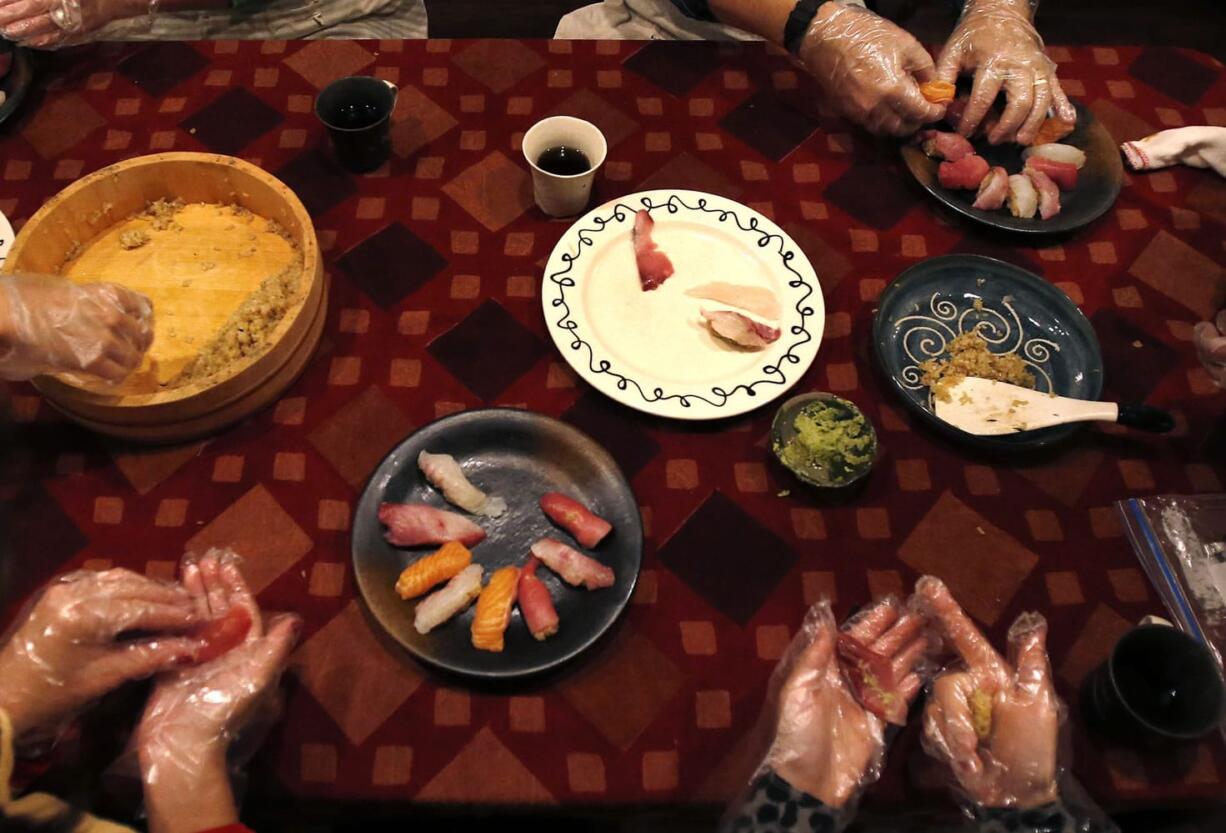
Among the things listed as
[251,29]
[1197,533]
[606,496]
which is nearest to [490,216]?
[606,496]

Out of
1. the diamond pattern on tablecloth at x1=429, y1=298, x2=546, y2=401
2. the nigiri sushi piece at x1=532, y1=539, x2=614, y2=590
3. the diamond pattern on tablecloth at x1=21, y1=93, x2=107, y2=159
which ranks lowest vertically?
the nigiri sushi piece at x1=532, y1=539, x2=614, y2=590

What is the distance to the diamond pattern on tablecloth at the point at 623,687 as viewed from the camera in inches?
54.1

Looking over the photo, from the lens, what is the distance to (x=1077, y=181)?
6.77 ft

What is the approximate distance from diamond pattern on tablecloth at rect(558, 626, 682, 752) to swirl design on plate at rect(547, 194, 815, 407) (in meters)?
0.49

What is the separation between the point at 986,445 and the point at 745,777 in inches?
32.2

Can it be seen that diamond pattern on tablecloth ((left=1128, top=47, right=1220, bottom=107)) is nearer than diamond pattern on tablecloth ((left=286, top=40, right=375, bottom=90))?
No

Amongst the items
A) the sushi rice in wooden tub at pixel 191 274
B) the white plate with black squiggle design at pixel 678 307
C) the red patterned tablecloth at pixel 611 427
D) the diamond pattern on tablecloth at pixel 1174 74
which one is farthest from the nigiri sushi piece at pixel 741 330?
the diamond pattern on tablecloth at pixel 1174 74

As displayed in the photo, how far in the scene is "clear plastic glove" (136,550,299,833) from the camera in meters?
1.23

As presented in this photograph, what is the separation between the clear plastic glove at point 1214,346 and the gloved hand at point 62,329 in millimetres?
2206

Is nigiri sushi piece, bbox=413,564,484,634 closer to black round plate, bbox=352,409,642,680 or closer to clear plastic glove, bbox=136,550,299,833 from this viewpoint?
black round plate, bbox=352,409,642,680

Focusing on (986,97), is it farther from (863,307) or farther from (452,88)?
(452,88)

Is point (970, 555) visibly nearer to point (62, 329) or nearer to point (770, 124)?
point (770, 124)

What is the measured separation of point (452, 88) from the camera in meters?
2.16

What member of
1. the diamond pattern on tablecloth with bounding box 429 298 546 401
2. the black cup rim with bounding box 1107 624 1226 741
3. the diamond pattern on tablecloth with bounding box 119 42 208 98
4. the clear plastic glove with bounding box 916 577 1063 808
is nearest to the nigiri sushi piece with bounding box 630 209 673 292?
the diamond pattern on tablecloth with bounding box 429 298 546 401
